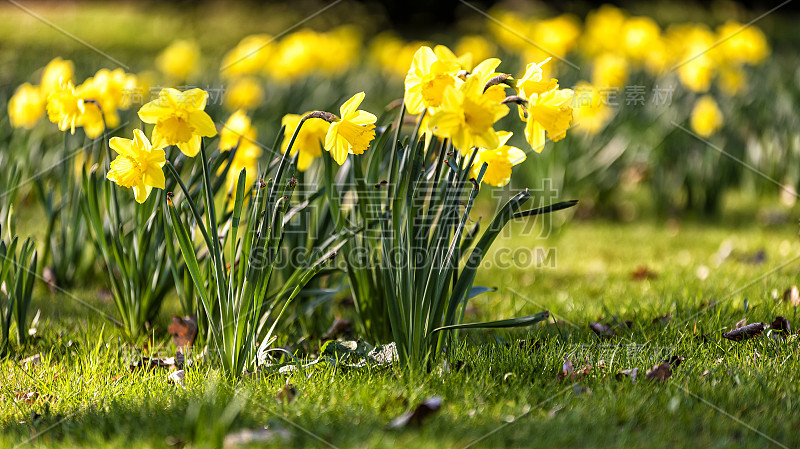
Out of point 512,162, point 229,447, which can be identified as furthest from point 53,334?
point 512,162

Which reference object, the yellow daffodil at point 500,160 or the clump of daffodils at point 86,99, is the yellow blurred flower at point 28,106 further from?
the yellow daffodil at point 500,160

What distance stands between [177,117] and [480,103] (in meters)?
0.82

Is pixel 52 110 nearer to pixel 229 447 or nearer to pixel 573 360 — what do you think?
pixel 229 447

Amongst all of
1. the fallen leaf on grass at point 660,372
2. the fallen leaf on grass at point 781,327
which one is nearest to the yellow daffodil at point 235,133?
the fallen leaf on grass at point 660,372

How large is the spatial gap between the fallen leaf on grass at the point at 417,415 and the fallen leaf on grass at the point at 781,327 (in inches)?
49.7

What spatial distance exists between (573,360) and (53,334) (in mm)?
1858

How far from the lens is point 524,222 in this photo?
4195mm

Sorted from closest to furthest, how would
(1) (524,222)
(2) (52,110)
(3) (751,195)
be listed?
(2) (52,110), (1) (524,222), (3) (751,195)

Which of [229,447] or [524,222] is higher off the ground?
[524,222]

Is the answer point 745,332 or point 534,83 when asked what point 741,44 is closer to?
point 745,332

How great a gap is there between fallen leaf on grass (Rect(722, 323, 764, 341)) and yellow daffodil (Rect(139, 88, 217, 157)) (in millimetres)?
1784

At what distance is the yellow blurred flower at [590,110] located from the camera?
412 centimetres

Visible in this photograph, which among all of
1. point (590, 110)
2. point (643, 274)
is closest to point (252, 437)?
point (643, 274)

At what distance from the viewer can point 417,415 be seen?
167 cm
